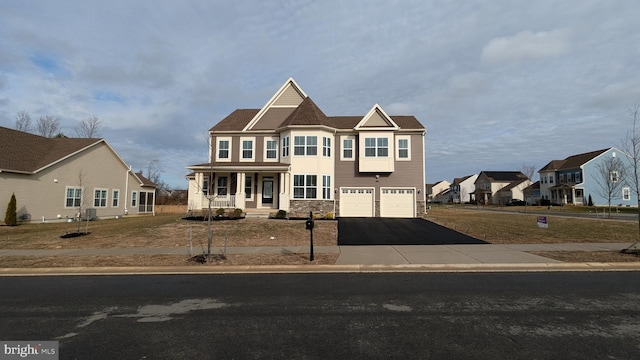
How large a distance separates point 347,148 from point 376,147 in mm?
2340

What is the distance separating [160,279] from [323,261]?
187 inches

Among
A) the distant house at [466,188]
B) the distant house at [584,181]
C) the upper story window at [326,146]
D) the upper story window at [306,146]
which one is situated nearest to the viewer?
the upper story window at [306,146]

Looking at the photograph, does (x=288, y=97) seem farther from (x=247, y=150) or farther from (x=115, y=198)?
(x=115, y=198)

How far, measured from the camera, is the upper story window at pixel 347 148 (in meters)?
27.6

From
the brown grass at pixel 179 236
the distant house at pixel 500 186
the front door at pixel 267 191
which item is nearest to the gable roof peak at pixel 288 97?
the front door at pixel 267 191

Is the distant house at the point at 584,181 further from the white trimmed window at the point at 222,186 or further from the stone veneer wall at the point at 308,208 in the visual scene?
the white trimmed window at the point at 222,186

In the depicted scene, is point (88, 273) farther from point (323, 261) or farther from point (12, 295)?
point (323, 261)

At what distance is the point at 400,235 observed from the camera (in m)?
17.1

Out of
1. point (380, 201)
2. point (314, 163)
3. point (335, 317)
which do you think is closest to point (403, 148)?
point (380, 201)

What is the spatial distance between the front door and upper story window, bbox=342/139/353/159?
20.3 ft

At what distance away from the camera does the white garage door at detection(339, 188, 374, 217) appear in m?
27.1

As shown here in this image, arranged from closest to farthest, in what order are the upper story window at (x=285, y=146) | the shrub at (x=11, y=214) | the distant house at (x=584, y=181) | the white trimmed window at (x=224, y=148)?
the shrub at (x=11, y=214), the upper story window at (x=285, y=146), the white trimmed window at (x=224, y=148), the distant house at (x=584, y=181)

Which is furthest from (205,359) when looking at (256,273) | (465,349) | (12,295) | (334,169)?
(334,169)

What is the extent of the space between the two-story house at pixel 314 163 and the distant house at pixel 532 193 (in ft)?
173
